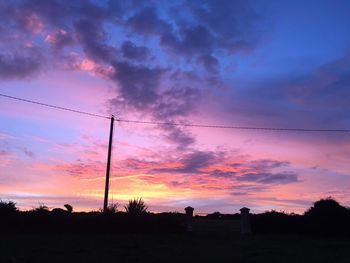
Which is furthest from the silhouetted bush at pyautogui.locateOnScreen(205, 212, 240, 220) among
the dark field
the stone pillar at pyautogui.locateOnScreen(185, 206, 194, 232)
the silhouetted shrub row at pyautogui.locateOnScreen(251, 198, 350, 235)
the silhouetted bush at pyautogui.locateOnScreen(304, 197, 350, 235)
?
the dark field

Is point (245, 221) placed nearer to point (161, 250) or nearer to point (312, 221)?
point (312, 221)

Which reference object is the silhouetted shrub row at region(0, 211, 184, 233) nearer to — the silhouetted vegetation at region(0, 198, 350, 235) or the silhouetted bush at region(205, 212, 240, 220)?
the silhouetted vegetation at region(0, 198, 350, 235)

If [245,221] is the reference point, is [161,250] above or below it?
below

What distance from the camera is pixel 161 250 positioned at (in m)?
21.1

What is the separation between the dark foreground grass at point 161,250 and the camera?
1842 cm

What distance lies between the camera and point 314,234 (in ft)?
107

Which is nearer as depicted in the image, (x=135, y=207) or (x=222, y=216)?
(x=135, y=207)

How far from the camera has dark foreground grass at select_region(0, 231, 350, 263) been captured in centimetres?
1842

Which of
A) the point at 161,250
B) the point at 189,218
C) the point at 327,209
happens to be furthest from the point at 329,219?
the point at 161,250

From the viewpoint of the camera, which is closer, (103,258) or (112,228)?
(103,258)

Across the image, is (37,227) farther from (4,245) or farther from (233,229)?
(233,229)

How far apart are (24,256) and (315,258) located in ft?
36.0

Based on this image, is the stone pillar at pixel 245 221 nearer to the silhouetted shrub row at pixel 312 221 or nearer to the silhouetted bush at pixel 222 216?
the silhouetted shrub row at pixel 312 221

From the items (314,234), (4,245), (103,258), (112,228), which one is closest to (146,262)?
(103,258)
